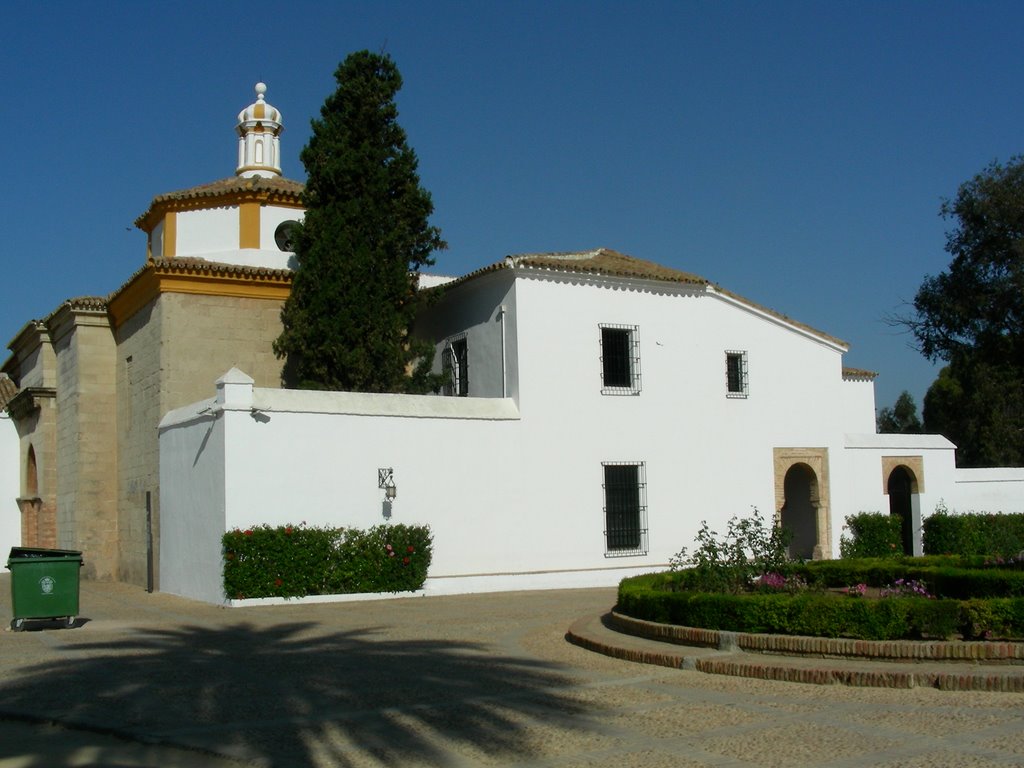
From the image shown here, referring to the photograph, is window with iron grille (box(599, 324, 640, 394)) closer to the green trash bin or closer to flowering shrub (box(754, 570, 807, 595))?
flowering shrub (box(754, 570, 807, 595))

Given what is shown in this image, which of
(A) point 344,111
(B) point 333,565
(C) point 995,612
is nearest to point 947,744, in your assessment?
(C) point 995,612

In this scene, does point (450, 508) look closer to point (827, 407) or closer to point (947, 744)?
point (827, 407)

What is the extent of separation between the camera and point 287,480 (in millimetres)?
17078

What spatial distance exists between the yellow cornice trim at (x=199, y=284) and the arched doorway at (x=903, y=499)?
1531cm

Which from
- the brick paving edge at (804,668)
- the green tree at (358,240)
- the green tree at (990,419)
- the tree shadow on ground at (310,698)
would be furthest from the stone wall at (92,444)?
the green tree at (990,419)

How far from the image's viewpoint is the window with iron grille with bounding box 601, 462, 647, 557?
20.4m

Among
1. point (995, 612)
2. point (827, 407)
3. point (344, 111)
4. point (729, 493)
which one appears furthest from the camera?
point (827, 407)

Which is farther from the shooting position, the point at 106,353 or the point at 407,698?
the point at 106,353

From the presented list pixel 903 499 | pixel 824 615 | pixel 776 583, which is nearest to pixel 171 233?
pixel 776 583

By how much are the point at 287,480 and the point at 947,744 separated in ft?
40.8

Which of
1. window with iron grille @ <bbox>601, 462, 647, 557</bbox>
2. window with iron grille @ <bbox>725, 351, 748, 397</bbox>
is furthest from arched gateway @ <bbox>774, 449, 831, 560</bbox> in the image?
window with iron grille @ <bbox>601, 462, 647, 557</bbox>

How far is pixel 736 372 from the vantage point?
2266cm

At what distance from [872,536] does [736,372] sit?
16.3ft

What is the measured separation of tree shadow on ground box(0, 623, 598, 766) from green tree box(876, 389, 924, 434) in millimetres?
52032
